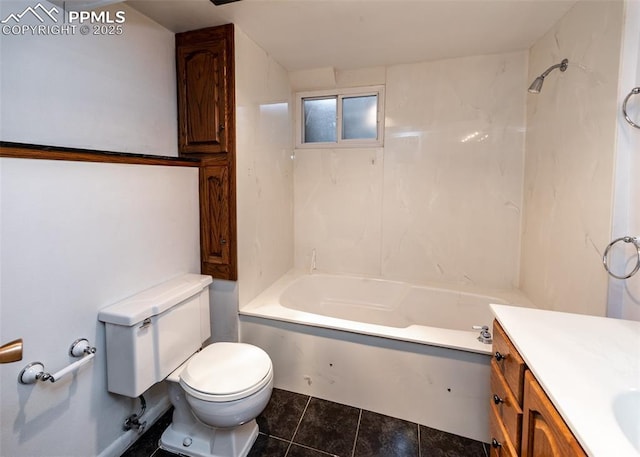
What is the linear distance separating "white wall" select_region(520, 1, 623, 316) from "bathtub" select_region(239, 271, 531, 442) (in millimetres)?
492

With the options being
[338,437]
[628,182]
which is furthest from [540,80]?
[338,437]

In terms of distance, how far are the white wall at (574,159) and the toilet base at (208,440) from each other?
181 centimetres

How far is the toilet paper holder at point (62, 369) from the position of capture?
1110mm

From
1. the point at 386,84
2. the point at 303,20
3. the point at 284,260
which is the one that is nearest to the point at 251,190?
the point at 284,260

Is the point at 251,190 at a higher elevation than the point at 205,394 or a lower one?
higher

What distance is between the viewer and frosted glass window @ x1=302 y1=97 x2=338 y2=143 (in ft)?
8.94

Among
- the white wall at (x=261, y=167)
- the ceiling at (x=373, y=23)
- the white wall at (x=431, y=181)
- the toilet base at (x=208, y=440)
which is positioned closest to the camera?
the toilet base at (x=208, y=440)

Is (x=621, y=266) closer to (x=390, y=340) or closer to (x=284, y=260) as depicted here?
(x=390, y=340)

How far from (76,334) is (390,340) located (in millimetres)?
1513

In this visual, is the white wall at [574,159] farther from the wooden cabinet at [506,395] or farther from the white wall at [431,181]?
the wooden cabinet at [506,395]

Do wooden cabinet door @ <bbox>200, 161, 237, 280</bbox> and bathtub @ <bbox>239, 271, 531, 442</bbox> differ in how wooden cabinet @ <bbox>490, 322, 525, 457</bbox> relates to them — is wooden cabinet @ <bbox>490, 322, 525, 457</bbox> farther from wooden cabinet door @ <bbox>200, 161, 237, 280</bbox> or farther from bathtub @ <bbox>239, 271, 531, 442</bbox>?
wooden cabinet door @ <bbox>200, 161, 237, 280</bbox>

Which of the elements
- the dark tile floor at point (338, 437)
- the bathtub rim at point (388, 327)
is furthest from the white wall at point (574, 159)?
the dark tile floor at point (338, 437)

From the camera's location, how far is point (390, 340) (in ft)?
5.65

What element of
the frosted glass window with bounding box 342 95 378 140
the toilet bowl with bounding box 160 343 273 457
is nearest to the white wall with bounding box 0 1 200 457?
the toilet bowl with bounding box 160 343 273 457
